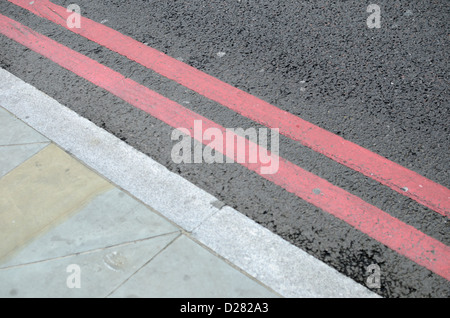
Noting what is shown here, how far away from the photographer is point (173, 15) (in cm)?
473

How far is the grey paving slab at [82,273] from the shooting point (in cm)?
258

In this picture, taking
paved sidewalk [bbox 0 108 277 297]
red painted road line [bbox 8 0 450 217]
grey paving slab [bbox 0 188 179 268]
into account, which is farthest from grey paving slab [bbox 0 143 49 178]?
red painted road line [bbox 8 0 450 217]

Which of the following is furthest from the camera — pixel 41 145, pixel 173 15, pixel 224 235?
pixel 173 15

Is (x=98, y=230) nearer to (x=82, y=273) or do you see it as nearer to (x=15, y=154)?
(x=82, y=273)

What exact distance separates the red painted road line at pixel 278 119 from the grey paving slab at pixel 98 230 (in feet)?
3.78

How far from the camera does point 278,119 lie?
3.59m

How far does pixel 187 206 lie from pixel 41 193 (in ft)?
3.09

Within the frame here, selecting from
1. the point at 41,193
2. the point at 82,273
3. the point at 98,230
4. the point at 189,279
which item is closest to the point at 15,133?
the point at 41,193

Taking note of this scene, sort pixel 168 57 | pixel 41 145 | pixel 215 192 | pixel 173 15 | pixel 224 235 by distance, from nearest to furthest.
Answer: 1. pixel 224 235
2. pixel 215 192
3. pixel 41 145
4. pixel 168 57
5. pixel 173 15

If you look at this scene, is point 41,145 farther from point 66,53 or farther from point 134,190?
point 66,53

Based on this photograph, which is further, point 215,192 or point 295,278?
point 215,192

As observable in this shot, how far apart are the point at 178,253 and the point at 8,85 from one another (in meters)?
2.28

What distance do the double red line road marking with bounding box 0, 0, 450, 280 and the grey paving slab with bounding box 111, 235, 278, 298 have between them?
722mm

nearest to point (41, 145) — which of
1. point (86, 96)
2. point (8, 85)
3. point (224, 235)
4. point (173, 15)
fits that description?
point (86, 96)
